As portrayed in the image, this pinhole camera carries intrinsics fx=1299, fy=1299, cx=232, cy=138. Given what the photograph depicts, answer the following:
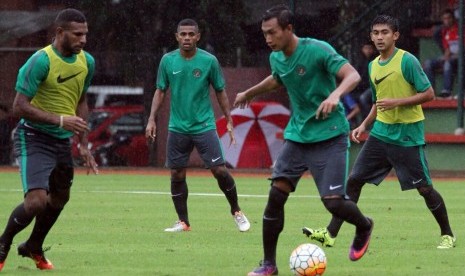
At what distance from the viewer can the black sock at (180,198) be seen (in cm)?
1456

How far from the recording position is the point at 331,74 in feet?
33.8

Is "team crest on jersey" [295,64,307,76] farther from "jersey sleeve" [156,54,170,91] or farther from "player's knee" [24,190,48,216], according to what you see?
"jersey sleeve" [156,54,170,91]

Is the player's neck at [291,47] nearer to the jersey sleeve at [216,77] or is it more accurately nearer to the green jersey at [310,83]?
the green jersey at [310,83]

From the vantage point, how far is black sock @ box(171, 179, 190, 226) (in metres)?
14.6

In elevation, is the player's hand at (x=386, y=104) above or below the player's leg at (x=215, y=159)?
above

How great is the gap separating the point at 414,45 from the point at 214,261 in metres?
17.7

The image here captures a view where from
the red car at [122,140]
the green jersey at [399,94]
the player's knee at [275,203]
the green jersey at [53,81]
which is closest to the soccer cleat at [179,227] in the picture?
the green jersey at [399,94]


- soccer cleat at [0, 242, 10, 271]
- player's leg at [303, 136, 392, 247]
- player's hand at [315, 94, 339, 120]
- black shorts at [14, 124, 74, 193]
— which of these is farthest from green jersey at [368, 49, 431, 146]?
soccer cleat at [0, 242, 10, 271]

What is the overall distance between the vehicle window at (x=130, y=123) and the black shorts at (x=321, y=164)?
18.5 metres

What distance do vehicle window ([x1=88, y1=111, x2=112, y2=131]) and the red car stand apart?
0.36 feet

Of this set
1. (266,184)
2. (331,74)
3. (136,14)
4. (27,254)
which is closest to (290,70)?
(331,74)

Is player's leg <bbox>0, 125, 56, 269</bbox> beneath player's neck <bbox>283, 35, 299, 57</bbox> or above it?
beneath

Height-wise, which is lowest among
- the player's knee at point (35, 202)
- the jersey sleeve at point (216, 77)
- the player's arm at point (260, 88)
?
the jersey sleeve at point (216, 77)

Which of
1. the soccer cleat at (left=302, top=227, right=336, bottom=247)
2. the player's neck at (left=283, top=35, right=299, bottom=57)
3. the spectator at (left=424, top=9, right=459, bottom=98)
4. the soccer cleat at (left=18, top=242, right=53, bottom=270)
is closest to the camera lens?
the player's neck at (left=283, top=35, right=299, bottom=57)
